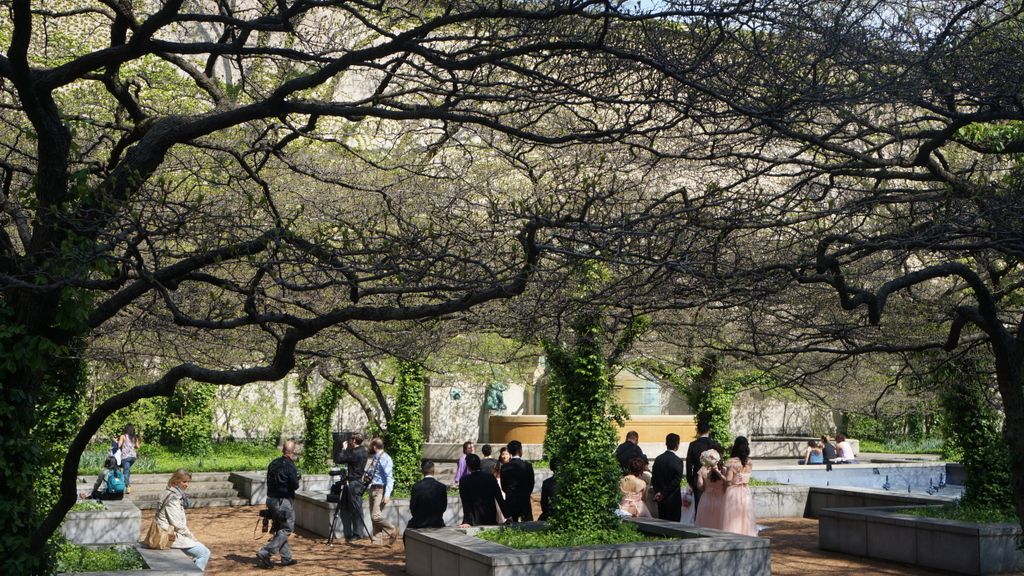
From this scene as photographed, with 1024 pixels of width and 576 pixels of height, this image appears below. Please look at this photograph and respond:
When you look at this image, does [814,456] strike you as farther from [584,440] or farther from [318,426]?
[584,440]

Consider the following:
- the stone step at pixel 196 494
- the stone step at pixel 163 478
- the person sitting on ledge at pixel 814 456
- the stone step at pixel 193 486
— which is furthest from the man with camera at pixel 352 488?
the person sitting on ledge at pixel 814 456

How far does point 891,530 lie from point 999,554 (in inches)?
68.2

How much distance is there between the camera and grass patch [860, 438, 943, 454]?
134ft

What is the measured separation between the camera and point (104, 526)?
15578 millimetres

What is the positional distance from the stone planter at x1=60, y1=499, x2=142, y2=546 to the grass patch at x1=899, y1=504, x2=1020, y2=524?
37.6ft

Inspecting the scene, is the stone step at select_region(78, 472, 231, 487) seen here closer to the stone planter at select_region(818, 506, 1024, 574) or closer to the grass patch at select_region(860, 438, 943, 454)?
the stone planter at select_region(818, 506, 1024, 574)

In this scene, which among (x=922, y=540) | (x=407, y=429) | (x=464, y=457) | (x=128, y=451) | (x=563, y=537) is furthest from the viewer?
(x=128, y=451)

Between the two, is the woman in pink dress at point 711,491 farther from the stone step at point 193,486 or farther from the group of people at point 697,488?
the stone step at point 193,486

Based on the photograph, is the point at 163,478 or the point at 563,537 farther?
the point at 163,478

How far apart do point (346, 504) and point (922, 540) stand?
29.0 ft

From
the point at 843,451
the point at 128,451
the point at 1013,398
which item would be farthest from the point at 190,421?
the point at 1013,398

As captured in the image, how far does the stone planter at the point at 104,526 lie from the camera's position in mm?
15336

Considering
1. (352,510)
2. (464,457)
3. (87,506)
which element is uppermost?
(464,457)

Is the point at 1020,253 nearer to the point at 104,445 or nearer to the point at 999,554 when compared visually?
the point at 999,554
